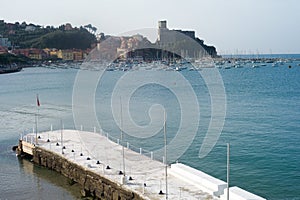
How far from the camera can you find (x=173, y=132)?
3456 centimetres

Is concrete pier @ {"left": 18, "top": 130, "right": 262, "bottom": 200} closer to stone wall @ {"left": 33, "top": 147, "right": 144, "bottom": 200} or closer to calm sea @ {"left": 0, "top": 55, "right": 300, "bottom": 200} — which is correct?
stone wall @ {"left": 33, "top": 147, "right": 144, "bottom": 200}

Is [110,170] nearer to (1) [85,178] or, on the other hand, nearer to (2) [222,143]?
(1) [85,178]

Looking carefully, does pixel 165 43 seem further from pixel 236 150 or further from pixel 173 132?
pixel 236 150

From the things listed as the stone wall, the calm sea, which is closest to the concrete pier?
the stone wall

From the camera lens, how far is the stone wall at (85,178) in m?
18.1

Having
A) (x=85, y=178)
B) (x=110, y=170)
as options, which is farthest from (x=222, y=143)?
(x=85, y=178)

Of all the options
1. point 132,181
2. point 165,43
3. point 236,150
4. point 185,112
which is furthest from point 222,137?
point 165,43

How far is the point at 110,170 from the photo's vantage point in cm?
2033

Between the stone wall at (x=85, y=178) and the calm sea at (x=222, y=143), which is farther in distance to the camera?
the calm sea at (x=222, y=143)

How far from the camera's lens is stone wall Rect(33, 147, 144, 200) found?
1812cm

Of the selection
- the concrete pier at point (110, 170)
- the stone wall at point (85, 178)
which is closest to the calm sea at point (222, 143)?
the stone wall at point (85, 178)

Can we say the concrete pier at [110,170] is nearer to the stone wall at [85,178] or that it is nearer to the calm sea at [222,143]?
the stone wall at [85,178]

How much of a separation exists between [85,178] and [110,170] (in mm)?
1448

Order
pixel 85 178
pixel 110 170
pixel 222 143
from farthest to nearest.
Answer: pixel 222 143 → pixel 85 178 → pixel 110 170
